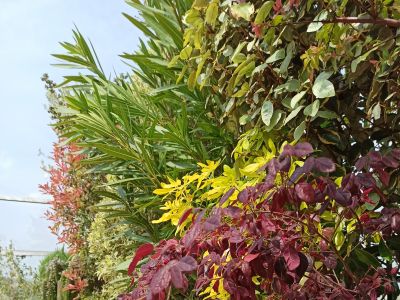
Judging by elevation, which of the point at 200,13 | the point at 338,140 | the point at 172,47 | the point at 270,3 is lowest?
the point at 338,140

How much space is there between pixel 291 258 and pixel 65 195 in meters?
3.68

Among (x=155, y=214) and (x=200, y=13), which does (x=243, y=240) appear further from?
(x=155, y=214)

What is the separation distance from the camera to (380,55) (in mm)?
2061

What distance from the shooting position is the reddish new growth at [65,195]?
15.8 ft

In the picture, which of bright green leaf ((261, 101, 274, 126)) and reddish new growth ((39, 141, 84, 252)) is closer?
bright green leaf ((261, 101, 274, 126))

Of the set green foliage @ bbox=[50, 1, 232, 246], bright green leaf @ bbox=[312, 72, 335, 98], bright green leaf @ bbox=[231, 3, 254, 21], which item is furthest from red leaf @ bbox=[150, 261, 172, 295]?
green foliage @ bbox=[50, 1, 232, 246]

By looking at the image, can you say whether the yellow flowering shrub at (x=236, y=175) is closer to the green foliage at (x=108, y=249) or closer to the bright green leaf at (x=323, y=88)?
the bright green leaf at (x=323, y=88)

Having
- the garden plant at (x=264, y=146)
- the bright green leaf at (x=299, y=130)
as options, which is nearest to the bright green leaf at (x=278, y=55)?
the garden plant at (x=264, y=146)

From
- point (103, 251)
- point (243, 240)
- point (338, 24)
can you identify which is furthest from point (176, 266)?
point (103, 251)

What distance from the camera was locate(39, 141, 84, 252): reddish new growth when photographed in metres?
4.83

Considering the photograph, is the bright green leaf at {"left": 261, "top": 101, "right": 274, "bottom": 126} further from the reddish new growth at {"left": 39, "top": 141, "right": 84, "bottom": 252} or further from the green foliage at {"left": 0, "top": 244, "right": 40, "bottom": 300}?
the green foliage at {"left": 0, "top": 244, "right": 40, "bottom": 300}

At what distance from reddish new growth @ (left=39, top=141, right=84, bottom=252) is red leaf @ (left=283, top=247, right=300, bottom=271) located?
11.7ft

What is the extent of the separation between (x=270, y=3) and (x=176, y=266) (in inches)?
38.6

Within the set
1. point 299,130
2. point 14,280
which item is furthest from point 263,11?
point 14,280
